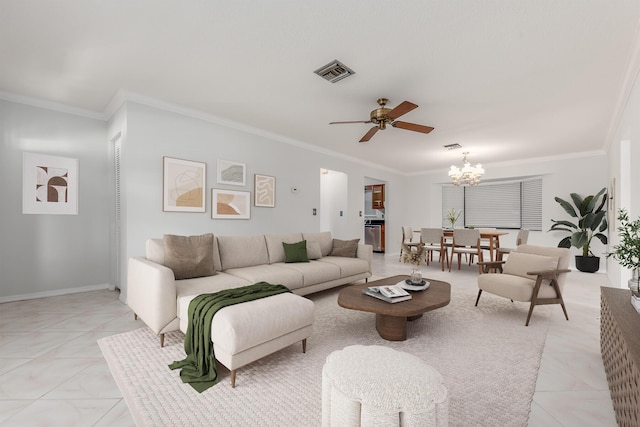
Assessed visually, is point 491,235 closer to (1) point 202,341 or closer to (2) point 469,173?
(2) point 469,173

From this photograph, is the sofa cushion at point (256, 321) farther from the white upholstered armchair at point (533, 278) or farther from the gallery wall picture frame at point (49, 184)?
the gallery wall picture frame at point (49, 184)

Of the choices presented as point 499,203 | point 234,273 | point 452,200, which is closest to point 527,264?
point 234,273

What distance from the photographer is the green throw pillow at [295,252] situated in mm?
4039

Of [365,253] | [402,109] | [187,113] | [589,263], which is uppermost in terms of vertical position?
[187,113]

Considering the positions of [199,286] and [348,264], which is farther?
[348,264]

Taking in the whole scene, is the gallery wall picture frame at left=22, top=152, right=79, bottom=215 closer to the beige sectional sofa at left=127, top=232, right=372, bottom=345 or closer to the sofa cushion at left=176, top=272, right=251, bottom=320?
the beige sectional sofa at left=127, top=232, right=372, bottom=345

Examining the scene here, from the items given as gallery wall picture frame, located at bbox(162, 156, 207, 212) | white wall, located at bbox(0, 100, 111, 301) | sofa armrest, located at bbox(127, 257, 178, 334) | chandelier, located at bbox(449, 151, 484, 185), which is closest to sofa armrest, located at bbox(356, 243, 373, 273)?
gallery wall picture frame, located at bbox(162, 156, 207, 212)

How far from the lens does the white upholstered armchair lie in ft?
9.75

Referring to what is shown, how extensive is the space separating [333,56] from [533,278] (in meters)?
3.21

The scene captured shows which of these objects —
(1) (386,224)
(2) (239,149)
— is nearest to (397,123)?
(2) (239,149)

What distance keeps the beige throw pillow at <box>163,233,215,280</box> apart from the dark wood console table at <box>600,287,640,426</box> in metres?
3.16

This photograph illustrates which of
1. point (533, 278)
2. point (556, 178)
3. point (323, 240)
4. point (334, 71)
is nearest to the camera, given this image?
point (334, 71)

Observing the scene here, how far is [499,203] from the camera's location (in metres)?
7.82

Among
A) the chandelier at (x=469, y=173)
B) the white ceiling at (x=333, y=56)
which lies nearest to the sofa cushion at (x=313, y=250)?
the white ceiling at (x=333, y=56)
